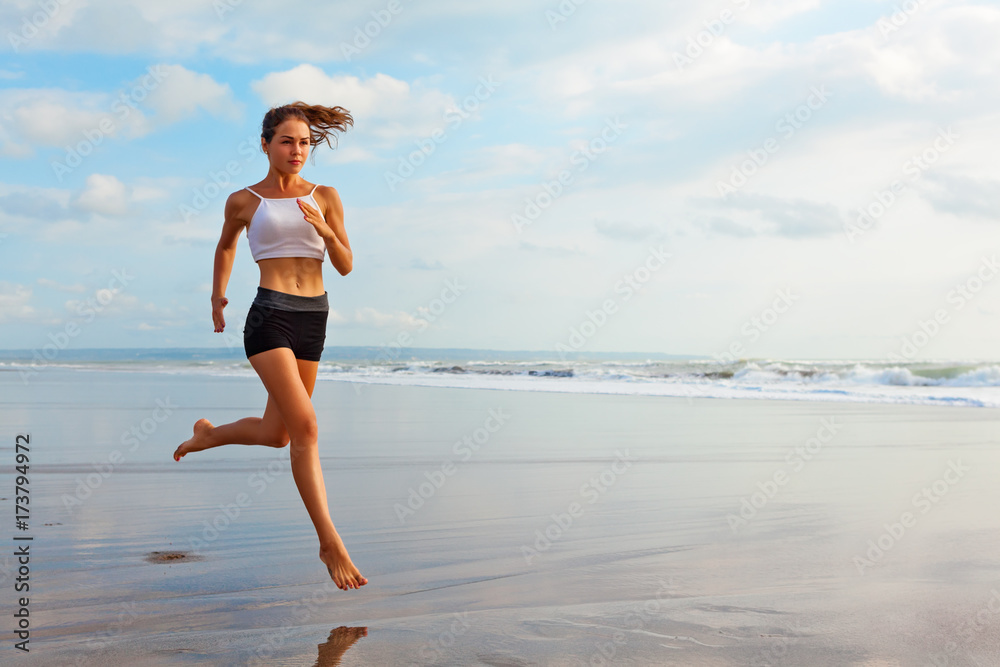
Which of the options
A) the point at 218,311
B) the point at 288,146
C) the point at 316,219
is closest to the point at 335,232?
the point at 316,219

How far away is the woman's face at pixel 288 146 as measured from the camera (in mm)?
3719

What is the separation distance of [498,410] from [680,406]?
3.89 meters

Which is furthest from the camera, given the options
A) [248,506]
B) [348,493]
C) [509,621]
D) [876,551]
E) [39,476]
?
[39,476]

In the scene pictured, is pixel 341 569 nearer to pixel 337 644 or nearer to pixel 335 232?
pixel 337 644

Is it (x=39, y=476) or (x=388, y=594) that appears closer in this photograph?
(x=388, y=594)

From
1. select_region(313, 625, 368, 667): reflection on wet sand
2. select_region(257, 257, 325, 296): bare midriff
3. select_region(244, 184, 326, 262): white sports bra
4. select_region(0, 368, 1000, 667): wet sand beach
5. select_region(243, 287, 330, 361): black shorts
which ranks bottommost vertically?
select_region(313, 625, 368, 667): reflection on wet sand

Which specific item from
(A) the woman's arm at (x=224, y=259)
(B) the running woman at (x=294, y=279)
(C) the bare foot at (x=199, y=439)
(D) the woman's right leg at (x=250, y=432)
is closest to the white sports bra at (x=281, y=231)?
(B) the running woman at (x=294, y=279)

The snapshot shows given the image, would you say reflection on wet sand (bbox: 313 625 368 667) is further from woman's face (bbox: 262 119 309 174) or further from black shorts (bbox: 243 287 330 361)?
woman's face (bbox: 262 119 309 174)

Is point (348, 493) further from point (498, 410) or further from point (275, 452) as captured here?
point (498, 410)

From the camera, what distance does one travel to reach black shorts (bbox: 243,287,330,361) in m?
3.58

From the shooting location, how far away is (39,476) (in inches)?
268

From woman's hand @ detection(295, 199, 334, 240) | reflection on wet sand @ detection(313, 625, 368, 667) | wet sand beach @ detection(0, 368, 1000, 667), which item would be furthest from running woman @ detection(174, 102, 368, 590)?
wet sand beach @ detection(0, 368, 1000, 667)

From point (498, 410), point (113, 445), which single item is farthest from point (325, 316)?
point (498, 410)

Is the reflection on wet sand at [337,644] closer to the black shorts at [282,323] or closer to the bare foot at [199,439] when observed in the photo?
the black shorts at [282,323]
